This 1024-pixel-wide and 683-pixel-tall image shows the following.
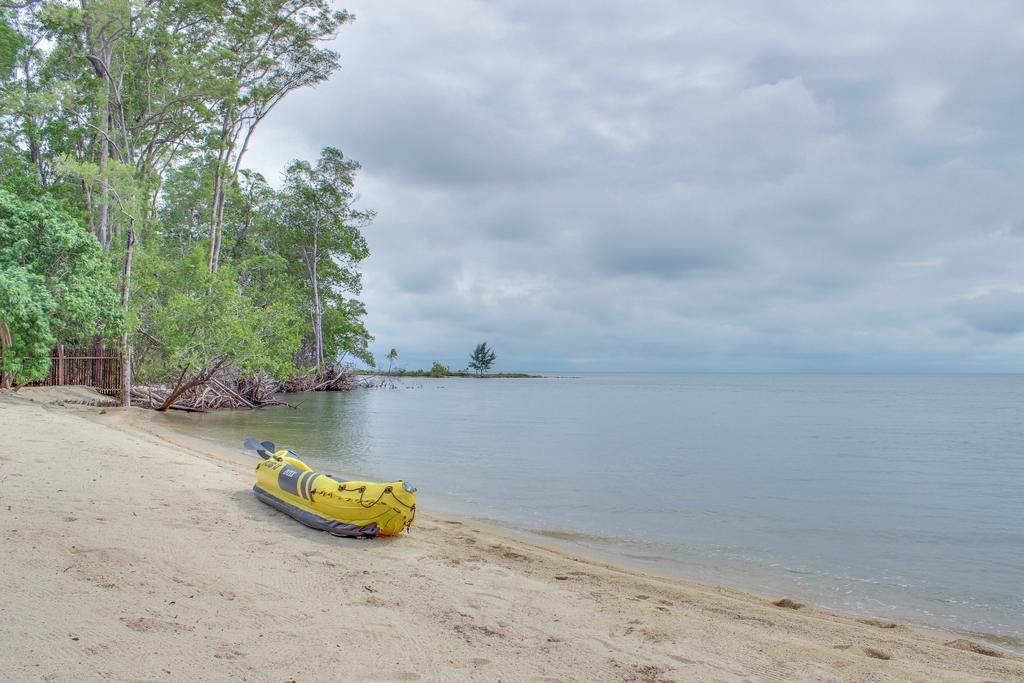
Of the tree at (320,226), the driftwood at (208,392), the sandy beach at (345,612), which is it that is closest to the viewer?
the sandy beach at (345,612)

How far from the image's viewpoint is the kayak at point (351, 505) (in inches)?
235

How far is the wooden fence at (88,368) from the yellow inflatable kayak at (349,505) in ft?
54.3

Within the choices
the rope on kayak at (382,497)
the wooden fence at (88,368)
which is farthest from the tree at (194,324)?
the rope on kayak at (382,497)

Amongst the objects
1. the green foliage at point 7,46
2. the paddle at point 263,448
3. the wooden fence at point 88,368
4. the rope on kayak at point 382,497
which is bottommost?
the rope on kayak at point 382,497

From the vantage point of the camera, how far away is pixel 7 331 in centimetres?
1471

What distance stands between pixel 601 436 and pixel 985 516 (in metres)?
12.2

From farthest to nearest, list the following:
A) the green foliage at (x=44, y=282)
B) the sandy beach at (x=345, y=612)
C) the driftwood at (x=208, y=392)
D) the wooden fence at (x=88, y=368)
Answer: the driftwood at (x=208, y=392) < the wooden fence at (x=88, y=368) < the green foliage at (x=44, y=282) < the sandy beach at (x=345, y=612)

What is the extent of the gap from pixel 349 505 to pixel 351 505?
23 mm

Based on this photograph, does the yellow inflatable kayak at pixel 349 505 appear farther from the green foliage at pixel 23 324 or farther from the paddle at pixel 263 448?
the green foliage at pixel 23 324

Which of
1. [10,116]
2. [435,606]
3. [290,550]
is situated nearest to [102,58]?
[10,116]

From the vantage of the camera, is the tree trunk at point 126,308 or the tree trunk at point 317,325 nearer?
the tree trunk at point 126,308

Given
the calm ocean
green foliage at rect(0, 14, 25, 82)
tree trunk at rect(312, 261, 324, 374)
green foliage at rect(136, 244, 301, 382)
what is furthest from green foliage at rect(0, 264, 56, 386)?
tree trunk at rect(312, 261, 324, 374)

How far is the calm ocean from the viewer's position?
6785 millimetres

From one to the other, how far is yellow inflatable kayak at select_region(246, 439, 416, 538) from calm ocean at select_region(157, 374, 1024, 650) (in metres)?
2.70
